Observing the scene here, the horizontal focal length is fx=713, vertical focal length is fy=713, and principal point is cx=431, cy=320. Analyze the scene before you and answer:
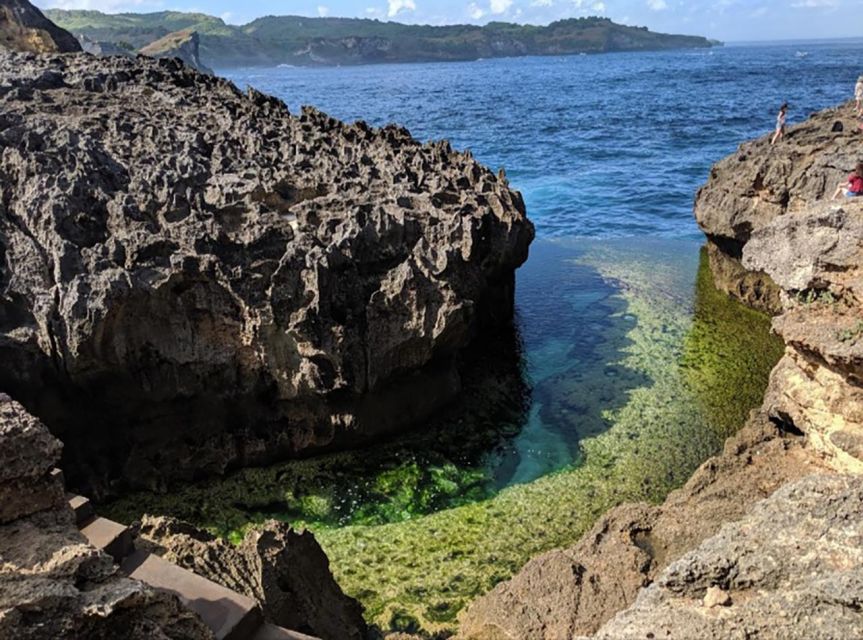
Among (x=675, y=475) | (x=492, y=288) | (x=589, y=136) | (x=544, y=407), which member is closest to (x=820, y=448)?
(x=675, y=475)

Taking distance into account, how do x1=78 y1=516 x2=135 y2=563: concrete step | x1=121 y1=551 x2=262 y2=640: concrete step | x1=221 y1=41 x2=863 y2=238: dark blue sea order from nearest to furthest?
x1=121 y1=551 x2=262 y2=640: concrete step
x1=78 y1=516 x2=135 y2=563: concrete step
x1=221 y1=41 x2=863 y2=238: dark blue sea

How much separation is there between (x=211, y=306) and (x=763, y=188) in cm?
1378

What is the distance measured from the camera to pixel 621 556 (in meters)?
7.72

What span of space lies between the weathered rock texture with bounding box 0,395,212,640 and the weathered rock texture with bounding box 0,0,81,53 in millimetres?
34163

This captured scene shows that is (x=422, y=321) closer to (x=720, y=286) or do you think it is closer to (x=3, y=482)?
(x=3, y=482)

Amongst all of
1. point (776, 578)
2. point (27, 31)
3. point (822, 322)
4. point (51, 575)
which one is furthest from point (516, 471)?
point (27, 31)

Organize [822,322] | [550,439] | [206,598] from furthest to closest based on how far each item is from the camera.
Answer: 1. [550,439]
2. [822,322]
3. [206,598]

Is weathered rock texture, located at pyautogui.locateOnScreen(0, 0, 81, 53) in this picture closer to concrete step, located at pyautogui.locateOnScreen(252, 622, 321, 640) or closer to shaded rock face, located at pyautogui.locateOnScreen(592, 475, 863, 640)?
concrete step, located at pyautogui.locateOnScreen(252, 622, 321, 640)

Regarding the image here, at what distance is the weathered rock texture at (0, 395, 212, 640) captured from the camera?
14.0 feet

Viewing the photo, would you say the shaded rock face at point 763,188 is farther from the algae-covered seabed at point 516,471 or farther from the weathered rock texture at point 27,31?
the weathered rock texture at point 27,31

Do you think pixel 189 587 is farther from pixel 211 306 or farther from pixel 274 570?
pixel 211 306

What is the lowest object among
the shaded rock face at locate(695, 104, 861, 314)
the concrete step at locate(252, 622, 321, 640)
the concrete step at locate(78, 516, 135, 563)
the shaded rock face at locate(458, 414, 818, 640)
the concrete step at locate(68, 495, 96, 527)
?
the shaded rock face at locate(458, 414, 818, 640)

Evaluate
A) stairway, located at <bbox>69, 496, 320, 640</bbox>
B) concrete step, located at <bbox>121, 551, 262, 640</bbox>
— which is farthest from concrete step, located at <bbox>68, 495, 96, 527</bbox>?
concrete step, located at <bbox>121, 551, 262, 640</bbox>

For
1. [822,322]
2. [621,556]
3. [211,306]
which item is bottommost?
[621,556]
